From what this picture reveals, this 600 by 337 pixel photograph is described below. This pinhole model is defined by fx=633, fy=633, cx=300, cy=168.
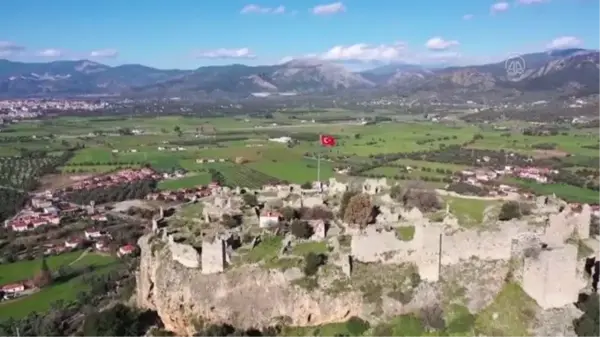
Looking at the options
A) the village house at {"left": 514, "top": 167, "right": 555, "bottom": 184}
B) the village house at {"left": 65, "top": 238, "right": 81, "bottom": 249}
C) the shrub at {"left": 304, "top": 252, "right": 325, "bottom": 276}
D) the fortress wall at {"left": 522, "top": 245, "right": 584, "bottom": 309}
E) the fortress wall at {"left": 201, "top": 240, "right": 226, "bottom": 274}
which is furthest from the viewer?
the village house at {"left": 514, "top": 167, "right": 555, "bottom": 184}

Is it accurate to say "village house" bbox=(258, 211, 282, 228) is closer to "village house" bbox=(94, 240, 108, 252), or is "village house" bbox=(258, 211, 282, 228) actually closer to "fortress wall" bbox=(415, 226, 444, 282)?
"fortress wall" bbox=(415, 226, 444, 282)

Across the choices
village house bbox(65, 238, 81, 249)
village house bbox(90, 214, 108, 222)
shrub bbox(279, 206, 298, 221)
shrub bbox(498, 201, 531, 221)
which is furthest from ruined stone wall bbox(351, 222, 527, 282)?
village house bbox(90, 214, 108, 222)

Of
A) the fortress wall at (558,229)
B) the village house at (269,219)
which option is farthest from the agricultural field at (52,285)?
the fortress wall at (558,229)

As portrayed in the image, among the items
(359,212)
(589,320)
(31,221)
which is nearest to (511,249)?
(589,320)

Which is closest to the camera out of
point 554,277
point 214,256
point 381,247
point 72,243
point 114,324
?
point 554,277

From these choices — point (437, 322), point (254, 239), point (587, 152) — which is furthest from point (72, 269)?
point (587, 152)

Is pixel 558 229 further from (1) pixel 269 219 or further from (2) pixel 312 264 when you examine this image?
(1) pixel 269 219

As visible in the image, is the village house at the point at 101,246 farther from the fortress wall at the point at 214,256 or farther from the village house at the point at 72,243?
the fortress wall at the point at 214,256
